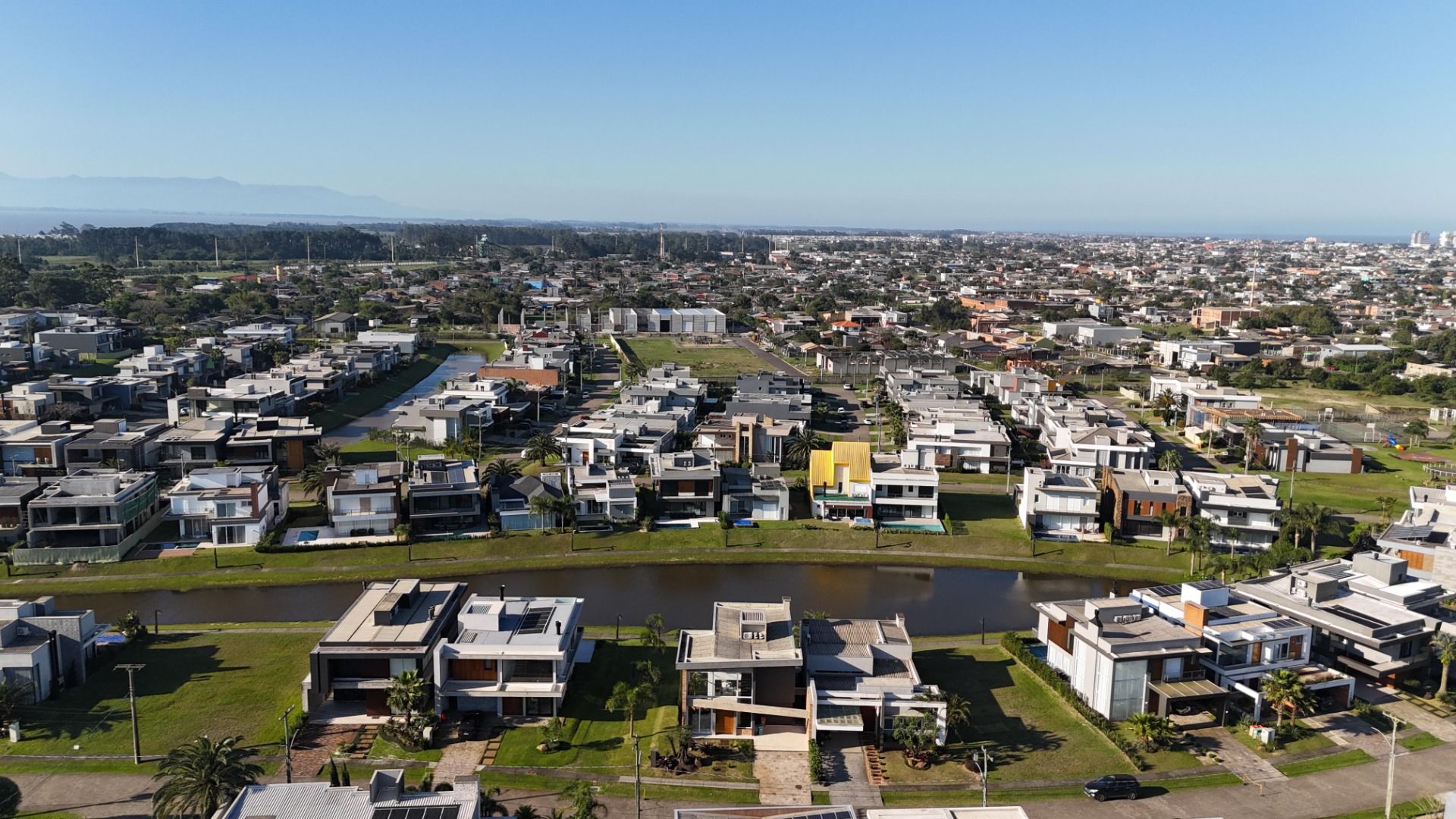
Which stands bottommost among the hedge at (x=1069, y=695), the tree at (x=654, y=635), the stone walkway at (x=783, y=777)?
the stone walkway at (x=783, y=777)

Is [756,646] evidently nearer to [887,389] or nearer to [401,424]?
[401,424]

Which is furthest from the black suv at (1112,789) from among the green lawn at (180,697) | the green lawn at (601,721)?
the green lawn at (180,697)

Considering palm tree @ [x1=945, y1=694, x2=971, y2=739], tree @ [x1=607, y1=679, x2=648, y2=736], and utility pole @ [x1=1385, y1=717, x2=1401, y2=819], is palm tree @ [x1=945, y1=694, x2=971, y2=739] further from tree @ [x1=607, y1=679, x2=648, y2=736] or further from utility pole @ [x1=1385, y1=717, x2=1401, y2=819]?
utility pole @ [x1=1385, y1=717, x2=1401, y2=819]

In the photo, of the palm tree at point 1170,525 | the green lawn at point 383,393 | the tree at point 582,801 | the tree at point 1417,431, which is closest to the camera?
the tree at point 582,801

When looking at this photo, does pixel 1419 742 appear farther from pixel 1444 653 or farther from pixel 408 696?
pixel 408 696

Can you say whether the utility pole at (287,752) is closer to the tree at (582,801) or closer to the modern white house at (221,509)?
the tree at (582,801)

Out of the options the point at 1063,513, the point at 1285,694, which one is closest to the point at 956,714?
the point at 1285,694
